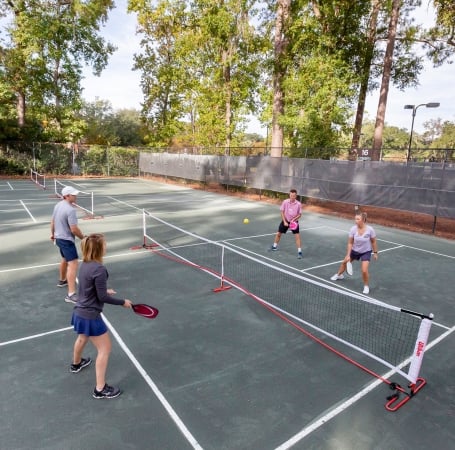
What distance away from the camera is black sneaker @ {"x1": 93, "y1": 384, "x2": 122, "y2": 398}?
4004 mm

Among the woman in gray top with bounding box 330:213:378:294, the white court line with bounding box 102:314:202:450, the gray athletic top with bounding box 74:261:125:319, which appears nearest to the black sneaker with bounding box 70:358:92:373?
the white court line with bounding box 102:314:202:450

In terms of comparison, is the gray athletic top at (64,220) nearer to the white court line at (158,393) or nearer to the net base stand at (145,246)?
the white court line at (158,393)

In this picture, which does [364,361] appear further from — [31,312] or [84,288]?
[31,312]

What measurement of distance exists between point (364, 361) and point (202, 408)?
2.56 meters

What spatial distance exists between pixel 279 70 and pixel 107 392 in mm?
22616

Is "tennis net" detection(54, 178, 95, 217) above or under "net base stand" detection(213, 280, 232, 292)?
above

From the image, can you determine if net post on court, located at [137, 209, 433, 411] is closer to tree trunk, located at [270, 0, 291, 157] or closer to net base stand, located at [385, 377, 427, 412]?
net base stand, located at [385, 377, 427, 412]

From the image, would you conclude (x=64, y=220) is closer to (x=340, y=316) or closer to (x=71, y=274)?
(x=71, y=274)

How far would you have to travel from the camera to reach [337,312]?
6516 millimetres

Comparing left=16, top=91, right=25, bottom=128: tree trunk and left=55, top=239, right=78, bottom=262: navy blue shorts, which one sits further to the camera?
left=16, top=91, right=25, bottom=128: tree trunk

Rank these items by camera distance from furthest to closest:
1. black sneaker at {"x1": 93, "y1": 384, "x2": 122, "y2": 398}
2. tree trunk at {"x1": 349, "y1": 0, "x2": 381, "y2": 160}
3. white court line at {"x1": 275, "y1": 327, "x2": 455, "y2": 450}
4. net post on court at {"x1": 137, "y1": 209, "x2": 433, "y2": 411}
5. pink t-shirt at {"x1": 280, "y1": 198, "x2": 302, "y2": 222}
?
tree trunk at {"x1": 349, "y1": 0, "x2": 381, "y2": 160}
pink t-shirt at {"x1": 280, "y1": 198, "x2": 302, "y2": 222}
net post on court at {"x1": 137, "y1": 209, "x2": 433, "y2": 411}
black sneaker at {"x1": 93, "y1": 384, "x2": 122, "y2": 398}
white court line at {"x1": 275, "y1": 327, "x2": 455, "y2": 450}

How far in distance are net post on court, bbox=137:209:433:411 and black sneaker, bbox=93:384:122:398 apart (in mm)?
2932

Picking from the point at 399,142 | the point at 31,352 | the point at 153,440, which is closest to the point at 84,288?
the point at 153,440

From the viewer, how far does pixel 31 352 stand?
4934 millimetres
